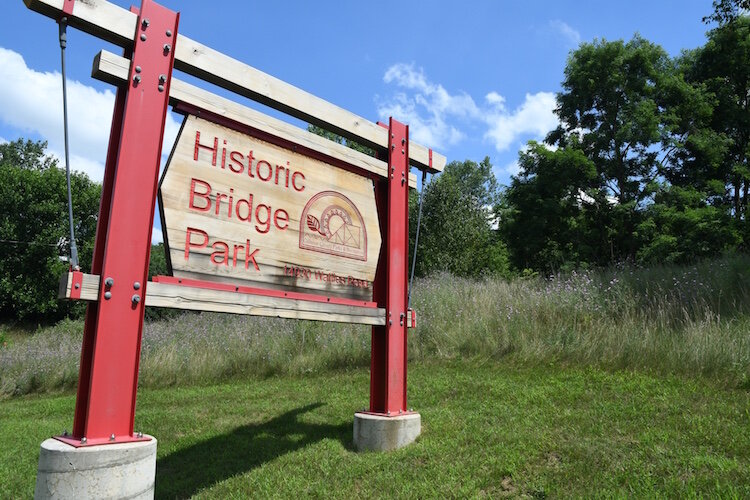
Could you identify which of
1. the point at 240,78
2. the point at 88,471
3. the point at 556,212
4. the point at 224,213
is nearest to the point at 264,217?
the point at 224,213

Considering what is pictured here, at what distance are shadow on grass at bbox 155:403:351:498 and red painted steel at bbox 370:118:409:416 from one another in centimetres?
60

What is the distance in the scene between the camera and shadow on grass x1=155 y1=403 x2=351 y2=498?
4.22 metres

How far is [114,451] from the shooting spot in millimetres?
2822

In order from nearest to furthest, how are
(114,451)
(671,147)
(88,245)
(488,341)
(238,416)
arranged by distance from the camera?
(114,451)
(238,416)
(488,341)
(671,147)
(88,245)

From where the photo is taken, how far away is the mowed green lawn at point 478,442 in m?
3.50

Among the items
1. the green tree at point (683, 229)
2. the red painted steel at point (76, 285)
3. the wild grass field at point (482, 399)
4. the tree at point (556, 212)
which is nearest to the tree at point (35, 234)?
the wild grass field at point (482, 399)

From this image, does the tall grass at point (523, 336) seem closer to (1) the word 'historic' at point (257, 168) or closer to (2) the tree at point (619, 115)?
(1) the word 'historic' at point (257, 168)

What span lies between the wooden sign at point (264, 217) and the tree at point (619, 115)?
57.7 feet

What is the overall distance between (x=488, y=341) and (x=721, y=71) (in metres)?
20.2

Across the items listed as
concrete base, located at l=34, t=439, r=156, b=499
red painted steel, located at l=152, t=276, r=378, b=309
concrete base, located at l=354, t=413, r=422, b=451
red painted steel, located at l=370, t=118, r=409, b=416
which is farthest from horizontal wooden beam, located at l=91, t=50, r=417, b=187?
concrete base, located at l=354, t=413, r=422, b=451

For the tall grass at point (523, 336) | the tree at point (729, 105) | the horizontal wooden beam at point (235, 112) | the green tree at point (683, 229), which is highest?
the tree at point (729, 105)

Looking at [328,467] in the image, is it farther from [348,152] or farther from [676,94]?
[676,94]

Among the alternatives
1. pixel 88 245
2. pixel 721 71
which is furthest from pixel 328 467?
pixel 88 245

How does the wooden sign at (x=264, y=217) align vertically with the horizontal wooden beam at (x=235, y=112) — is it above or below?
below
